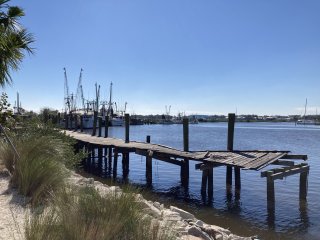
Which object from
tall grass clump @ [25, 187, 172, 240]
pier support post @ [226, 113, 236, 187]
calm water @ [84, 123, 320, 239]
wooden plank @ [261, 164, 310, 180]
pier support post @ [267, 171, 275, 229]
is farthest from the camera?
pier support post @ [226, 113, 236, 187]

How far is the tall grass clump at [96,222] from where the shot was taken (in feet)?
14.5

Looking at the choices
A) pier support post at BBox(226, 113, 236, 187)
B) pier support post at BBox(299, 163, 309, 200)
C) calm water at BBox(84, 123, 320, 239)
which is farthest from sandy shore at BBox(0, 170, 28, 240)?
pier support post at BBox(299, 163, 309, 200)

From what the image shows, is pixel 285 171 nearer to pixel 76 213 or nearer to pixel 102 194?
pixel 102 194

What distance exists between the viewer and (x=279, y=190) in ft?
58.4

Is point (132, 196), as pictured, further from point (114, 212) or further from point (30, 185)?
point (30, 185)

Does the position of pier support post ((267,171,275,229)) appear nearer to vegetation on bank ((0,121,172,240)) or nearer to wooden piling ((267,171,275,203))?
wooden piling ((267,171,275,203))

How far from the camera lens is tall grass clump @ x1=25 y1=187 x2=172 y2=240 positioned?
4.41 metres

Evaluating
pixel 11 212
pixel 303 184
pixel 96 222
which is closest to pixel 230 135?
pixel 303 184

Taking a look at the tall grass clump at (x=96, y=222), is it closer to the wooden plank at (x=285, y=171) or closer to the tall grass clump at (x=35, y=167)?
the tall grass clump at (x=35, y=167)

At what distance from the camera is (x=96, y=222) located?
477 centimetres

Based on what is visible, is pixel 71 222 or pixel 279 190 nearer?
pixel 71 222

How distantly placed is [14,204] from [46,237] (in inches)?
147

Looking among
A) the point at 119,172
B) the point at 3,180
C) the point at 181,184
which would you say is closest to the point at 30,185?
the point at 3,180

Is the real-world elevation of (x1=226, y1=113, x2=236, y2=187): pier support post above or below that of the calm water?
above
